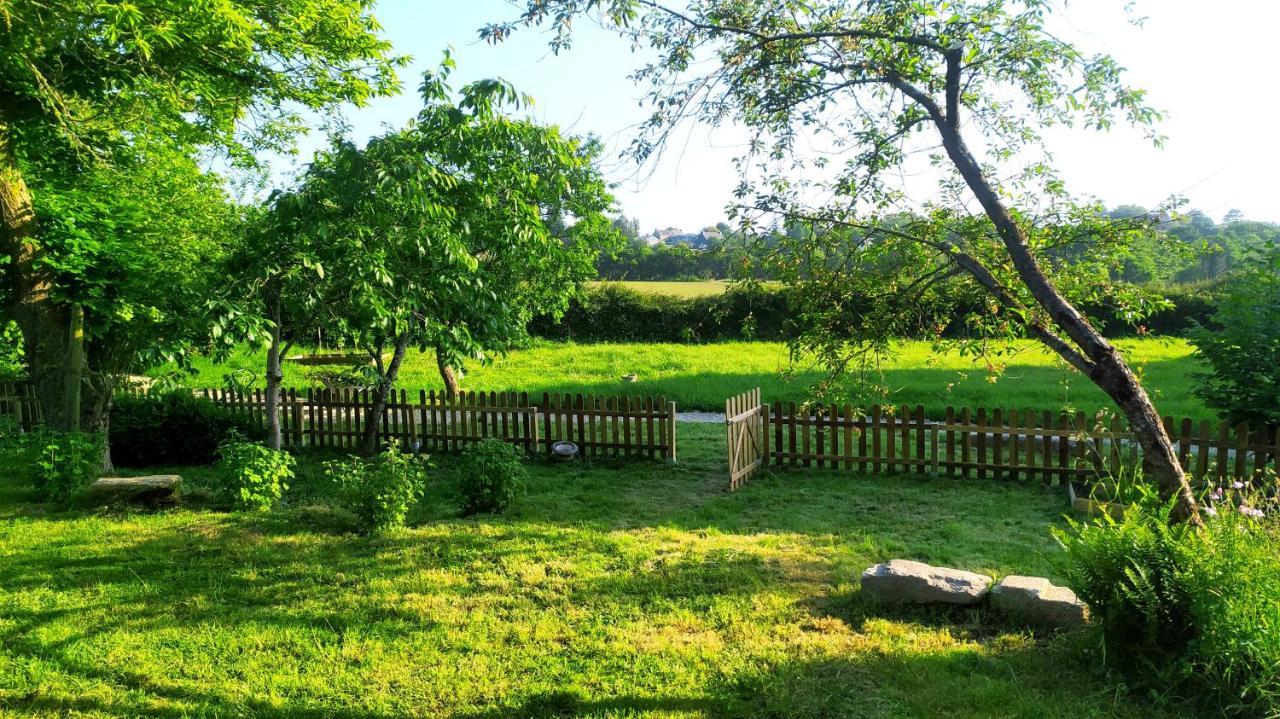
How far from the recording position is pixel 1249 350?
834 centimetres

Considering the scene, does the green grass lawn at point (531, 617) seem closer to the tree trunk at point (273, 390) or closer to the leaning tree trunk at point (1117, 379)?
the leaning tree trunk at point (1117, 379)

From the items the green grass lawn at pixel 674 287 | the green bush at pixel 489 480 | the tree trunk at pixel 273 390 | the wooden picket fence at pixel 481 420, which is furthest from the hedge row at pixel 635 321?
the green bush at pixel 489 480

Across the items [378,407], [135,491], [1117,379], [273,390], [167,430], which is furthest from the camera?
[378,407]

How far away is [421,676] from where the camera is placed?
444 cm

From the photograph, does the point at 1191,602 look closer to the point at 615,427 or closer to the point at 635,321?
the point at 615,427

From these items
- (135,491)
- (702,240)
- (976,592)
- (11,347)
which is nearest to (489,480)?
(702,240)

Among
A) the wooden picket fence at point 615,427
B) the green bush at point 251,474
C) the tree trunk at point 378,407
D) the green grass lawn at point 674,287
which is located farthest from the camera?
the green grass lawn at point 674,287

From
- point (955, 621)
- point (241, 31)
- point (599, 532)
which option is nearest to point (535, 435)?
point (599, 532)

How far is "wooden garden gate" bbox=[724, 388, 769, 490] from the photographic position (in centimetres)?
927

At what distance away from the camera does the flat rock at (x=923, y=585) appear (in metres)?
5.18

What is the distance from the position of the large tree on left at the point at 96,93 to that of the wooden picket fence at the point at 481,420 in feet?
10.6

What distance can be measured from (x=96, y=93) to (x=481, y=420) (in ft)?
21.4

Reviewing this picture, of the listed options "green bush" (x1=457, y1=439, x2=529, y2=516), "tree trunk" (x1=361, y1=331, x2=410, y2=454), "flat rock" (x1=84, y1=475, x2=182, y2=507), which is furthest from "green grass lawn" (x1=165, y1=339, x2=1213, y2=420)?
"green bush" (x1=457, y1=439, x2=529, y2=516)

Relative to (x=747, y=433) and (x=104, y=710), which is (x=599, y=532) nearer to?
(x=747, y=433)
